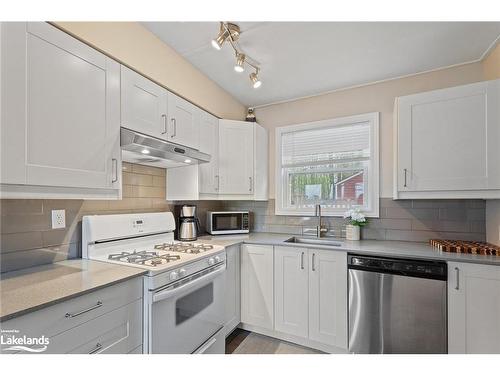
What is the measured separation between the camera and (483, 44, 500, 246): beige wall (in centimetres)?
184

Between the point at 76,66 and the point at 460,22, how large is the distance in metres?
2.44

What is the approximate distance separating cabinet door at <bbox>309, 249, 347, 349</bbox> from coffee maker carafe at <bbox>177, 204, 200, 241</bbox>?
111 centimetres

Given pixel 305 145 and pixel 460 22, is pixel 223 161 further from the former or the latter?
pixel 460 22

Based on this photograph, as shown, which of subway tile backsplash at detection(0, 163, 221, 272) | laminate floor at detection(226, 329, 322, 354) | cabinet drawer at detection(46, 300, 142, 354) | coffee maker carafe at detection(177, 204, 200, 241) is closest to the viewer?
cabinet drawer at detection(46, 300, 142, 354)

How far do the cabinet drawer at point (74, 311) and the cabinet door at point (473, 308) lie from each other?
2047 millimetres

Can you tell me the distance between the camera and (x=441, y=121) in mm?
1901

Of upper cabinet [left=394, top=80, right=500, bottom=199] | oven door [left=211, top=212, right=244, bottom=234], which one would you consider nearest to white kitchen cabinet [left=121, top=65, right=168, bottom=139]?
oven door [left=211, top=212, right=244, bottom=234]

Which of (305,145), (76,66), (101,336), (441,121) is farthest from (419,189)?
(76,66)

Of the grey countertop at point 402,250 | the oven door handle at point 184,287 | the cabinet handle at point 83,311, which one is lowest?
the oven door handle at point 184,287

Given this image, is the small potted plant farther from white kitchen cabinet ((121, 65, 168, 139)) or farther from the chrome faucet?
white kitchen cabinet ((121, 65, 168, 139))

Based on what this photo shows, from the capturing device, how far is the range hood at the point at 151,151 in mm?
1542
